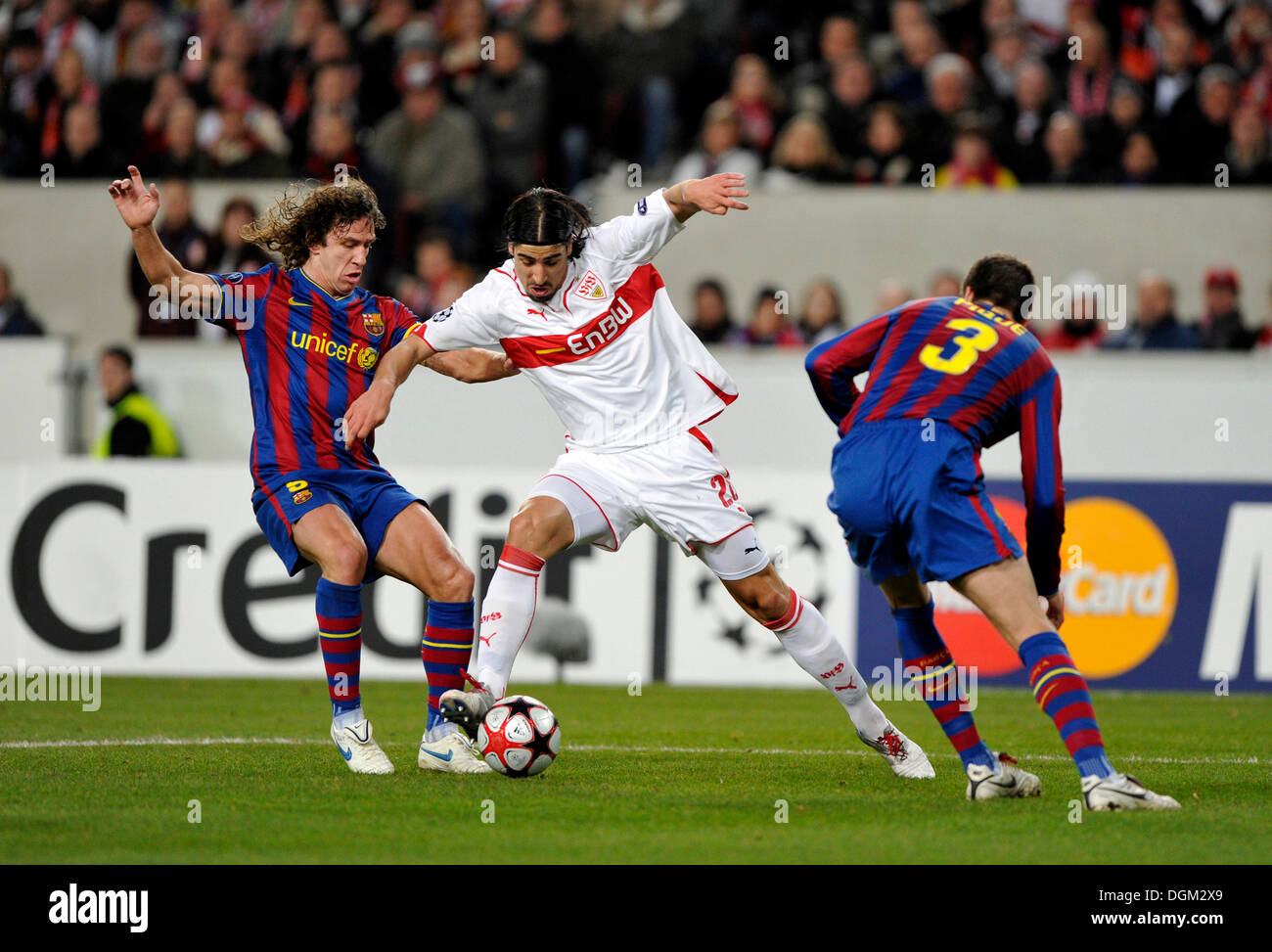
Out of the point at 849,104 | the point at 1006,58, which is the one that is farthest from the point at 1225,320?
the point at 849,104

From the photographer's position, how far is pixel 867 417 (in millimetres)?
6219

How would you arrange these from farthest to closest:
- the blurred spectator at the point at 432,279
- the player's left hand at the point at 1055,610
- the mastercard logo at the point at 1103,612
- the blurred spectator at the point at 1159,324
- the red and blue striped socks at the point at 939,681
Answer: the blurred spectator at the point at 432,279, the blurred spectator at the point at 1159,324, the mastercard logo at the point at 1103,612, the red and blue striped socks at the point at 939,681, the player's left hand at the point at 1055,610

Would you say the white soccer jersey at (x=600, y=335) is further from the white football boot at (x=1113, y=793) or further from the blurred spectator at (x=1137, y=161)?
the blurred spectator at (x=1137, y=161)

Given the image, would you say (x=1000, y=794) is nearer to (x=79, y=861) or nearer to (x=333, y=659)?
(x=333, y=659)

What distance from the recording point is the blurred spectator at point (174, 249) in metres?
13.5

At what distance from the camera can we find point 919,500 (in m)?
5.92

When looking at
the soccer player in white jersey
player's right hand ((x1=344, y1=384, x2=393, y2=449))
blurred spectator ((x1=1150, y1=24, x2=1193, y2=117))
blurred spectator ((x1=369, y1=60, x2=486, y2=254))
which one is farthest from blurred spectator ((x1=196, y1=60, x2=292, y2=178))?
player's right hand ((x1=344, y1=384, x2=393, y2=449))

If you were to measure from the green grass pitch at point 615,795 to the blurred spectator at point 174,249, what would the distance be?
4.64 metres

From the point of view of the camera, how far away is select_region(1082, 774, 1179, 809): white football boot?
574cm

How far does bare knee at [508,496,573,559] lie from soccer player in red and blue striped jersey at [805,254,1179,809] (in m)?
1.13

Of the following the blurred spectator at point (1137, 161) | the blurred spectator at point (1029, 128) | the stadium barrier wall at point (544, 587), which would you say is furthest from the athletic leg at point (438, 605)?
the blurred spectator at point (1137, 161)

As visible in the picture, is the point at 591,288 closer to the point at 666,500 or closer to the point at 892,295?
the point at 666,500
